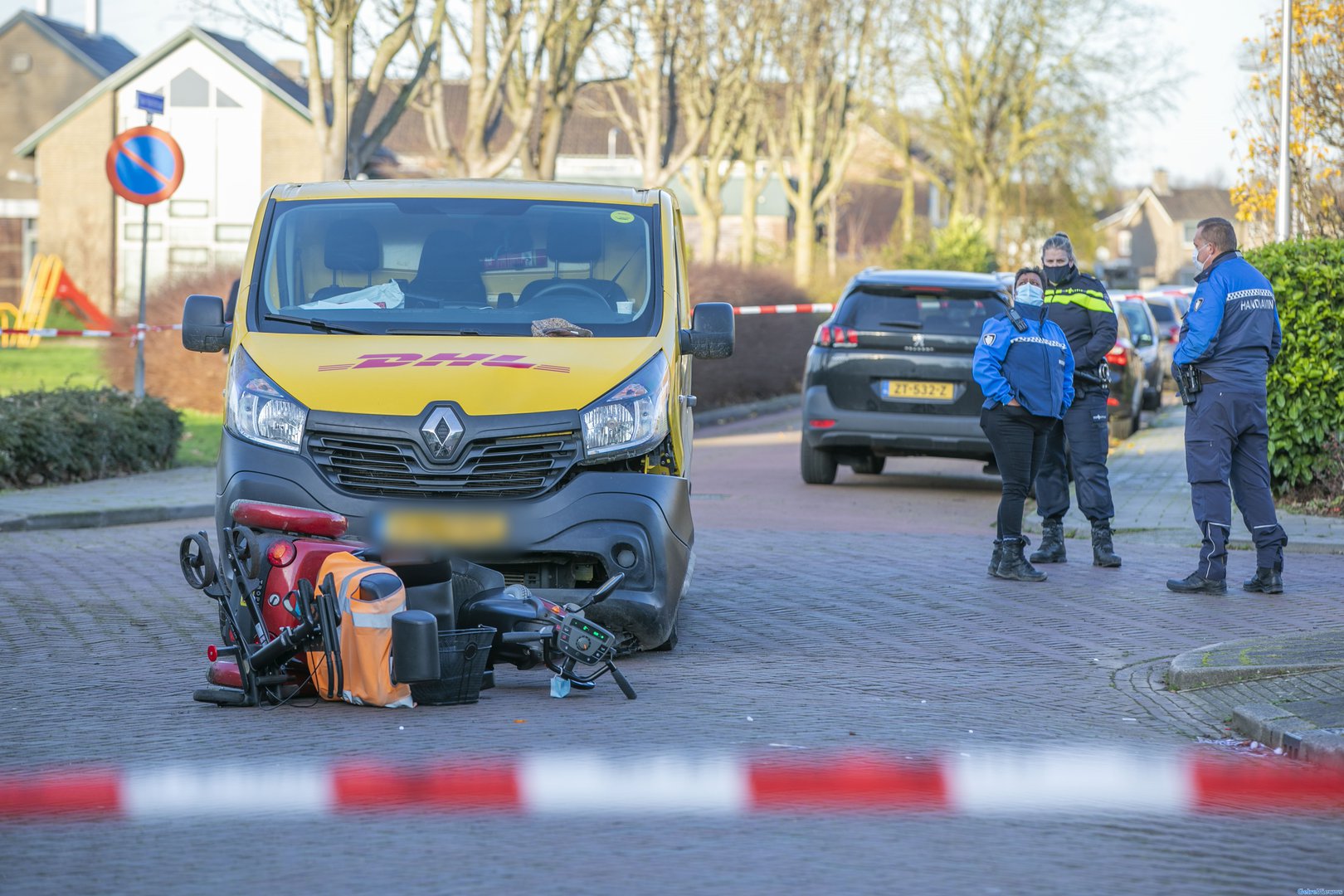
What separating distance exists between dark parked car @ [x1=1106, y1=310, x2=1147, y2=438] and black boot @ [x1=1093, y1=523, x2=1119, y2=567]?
9449 millimetres

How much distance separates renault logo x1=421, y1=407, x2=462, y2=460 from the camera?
7047 millimetres

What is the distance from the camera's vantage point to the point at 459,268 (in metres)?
8.01

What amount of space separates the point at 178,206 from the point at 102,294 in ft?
12.2

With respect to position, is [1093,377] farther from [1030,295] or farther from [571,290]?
[571,290]

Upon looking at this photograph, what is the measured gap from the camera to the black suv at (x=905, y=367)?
573 inches

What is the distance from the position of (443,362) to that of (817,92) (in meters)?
35.8

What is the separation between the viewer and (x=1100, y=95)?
54688 mm

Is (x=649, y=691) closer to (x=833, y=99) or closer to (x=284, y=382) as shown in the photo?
(x=284, y=382)

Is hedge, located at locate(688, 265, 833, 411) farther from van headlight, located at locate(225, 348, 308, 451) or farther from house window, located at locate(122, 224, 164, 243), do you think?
house window, located at locate(122, 224, 164, 243)

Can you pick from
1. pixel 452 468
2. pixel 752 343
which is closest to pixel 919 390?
pixel 452 468

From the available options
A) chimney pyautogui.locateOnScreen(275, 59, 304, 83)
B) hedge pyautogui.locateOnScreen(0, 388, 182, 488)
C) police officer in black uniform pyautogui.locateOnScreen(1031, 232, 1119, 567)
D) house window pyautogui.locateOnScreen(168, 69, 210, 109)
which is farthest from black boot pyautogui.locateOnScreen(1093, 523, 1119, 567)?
chimney pyautogui.locateOnScreen(275, 59, 304, 83)

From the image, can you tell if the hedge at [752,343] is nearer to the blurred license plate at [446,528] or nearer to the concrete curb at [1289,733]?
the blurred license plate at [446,528]

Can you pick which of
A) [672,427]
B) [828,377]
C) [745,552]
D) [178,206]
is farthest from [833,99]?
[672,427]

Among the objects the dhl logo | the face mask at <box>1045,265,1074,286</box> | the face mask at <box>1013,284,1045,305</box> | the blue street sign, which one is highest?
the blue street sign
